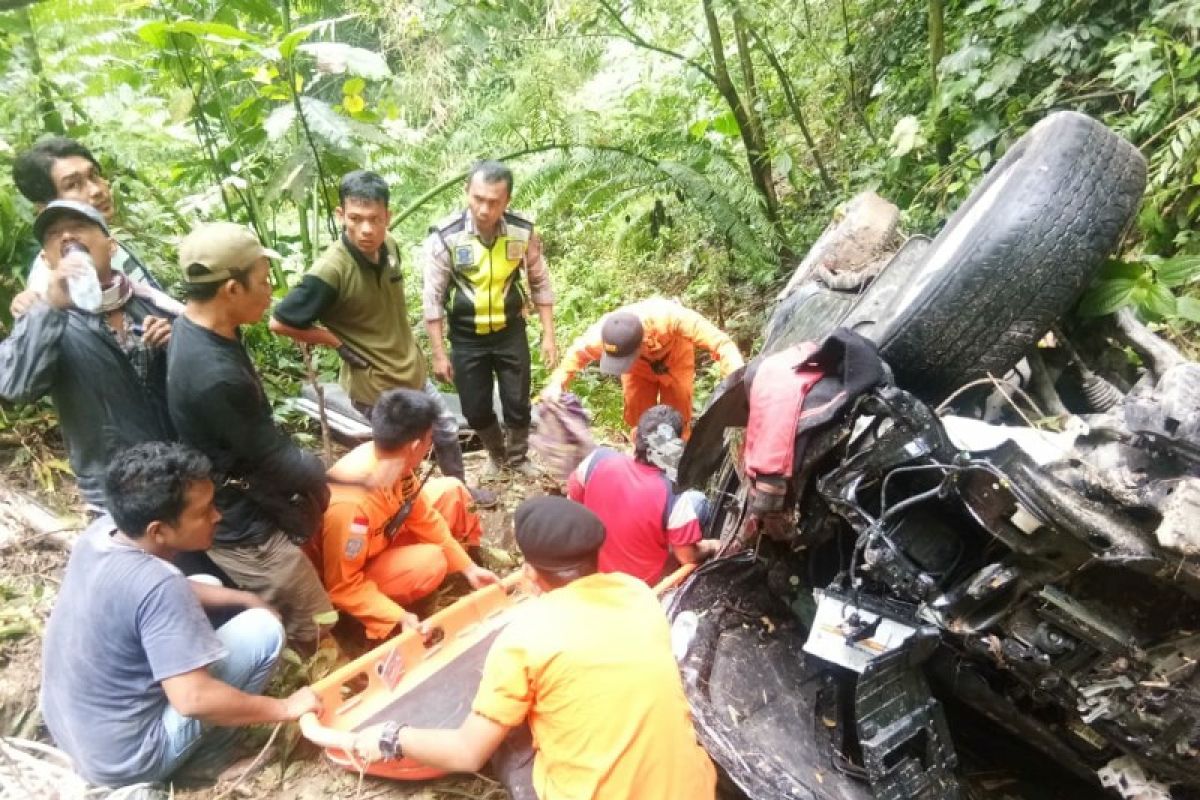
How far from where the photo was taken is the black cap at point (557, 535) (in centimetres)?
185

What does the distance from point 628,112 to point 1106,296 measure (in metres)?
4.64

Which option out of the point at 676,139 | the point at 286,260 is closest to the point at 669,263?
the point at 676,139

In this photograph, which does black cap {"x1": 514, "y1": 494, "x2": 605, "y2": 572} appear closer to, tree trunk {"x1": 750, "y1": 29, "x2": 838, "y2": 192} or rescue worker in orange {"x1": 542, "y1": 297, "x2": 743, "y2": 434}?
rescue worker in orange {"x1": 542, "y1": 297, "x2": 743, "y2": 434}

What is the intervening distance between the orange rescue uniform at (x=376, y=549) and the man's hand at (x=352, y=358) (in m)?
0.73

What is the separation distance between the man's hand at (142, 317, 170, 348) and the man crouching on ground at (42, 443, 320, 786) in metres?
0.60

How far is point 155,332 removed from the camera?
2611 mm

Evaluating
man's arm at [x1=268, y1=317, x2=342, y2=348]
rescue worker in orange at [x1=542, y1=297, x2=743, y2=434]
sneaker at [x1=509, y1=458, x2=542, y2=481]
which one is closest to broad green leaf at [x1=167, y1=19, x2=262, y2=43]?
man's arm at [x1=268, y1=317, x2=342, y2=348]

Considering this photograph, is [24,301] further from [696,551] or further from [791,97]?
[791,97]

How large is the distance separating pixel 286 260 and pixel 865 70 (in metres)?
4.35

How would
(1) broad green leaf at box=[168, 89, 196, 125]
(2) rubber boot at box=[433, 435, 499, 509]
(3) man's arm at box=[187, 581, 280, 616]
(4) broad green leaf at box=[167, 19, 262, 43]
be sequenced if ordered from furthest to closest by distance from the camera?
(1) broad green leaf at box=[168, 89, 196, 125] < (2) rubber boot at box=[433, 435, 499, 509] < (4) broad green leaf at box=[167, 19, 262, 43] < (3) man's arm at box=[187, 581, 280, 616]

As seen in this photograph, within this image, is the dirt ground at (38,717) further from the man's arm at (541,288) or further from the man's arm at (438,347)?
the man's arm at (541,288)

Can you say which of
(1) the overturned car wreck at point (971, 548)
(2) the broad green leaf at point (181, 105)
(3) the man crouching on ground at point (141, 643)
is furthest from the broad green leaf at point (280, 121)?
(1) the overturned car wreck at point (971, 548)

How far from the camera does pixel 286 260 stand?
5.15 m

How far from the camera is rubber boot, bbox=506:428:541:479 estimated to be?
4430 millimetres
